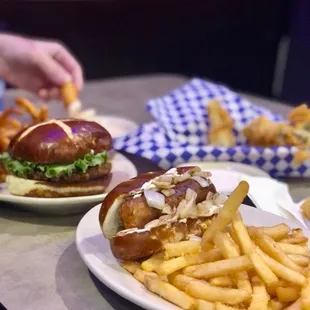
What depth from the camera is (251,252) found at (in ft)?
4.47

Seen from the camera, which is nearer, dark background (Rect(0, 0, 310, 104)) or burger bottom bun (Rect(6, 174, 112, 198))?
burger bottom bun (Rect(6, 174, 112, 198))

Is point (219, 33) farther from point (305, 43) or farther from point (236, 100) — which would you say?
point (236, 100)

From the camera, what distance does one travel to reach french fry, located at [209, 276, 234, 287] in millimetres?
1346

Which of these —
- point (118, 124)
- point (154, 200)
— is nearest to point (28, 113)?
point (118, 124)

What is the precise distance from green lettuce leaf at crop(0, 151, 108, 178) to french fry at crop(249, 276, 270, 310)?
0.73m

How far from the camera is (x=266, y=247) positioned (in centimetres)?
142

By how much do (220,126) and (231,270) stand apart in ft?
4.36

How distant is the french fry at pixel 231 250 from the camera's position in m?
1.34

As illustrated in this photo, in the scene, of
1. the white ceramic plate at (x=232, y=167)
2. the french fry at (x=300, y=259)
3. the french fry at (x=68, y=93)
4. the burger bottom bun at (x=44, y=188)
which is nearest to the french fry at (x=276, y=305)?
the french fry at (x=300, y=259)

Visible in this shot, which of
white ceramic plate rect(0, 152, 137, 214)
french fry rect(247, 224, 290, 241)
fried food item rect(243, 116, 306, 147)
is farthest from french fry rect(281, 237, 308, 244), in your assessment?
fried food item rect(243, 116, 306, 147)

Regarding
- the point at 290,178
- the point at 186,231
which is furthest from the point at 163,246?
the point at 290,178

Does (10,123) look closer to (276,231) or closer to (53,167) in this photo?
(53,167)

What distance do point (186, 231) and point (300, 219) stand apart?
1.62ft

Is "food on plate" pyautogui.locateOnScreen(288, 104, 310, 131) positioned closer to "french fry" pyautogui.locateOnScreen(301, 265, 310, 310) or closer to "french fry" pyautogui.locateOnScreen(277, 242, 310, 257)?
"french fry" pyautogui.locateOnScreen(277, 242, 310, 257)
